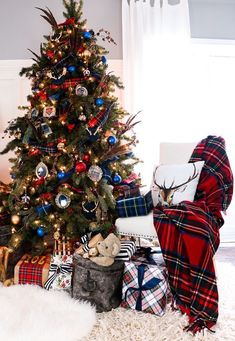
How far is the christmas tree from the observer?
2232 mm

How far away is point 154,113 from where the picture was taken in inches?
130

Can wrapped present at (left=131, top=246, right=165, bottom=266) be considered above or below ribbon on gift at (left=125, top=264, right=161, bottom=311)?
above

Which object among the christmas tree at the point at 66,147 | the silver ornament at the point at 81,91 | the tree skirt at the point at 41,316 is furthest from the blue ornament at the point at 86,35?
the tree skirt at the point at 41,316

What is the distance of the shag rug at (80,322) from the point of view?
62.2 inches

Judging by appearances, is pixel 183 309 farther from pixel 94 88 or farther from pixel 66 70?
pixel 66 70

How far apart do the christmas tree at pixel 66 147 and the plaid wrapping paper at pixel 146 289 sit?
19.3 inches

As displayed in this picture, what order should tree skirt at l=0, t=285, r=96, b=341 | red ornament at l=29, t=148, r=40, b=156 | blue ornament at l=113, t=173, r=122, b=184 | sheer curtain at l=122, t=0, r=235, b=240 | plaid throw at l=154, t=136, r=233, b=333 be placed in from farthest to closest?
sheer curtain at l=122, t=0, r=235, b=240, blue ornament at l=113, t=173, r=122, b=184, red ornament at l=29, t=148, r=40, b=156, plaid throw at l=154, t=136, r=233, b=333, tree skirt at l=0, t=285, r=96, b=341

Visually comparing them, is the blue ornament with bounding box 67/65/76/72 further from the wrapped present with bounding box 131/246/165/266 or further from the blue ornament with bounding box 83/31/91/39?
the wrapped present with bounding box 131/246/165/266

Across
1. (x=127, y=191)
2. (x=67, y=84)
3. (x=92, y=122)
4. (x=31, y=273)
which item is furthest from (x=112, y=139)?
(x=31, y=273)

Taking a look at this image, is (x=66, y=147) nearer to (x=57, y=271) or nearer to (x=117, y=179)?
(x=117, y=179)

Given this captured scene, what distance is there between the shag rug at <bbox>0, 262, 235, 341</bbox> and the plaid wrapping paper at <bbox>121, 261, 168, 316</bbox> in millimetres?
48

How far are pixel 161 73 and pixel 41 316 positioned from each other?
2648 mm

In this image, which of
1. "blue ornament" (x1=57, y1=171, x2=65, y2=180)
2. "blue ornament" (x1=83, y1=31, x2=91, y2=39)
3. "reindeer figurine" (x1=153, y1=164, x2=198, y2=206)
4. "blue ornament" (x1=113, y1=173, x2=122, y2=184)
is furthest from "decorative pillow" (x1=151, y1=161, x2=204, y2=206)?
"blue ornament" (x1=83, y1=31, x2=91, y2=39)

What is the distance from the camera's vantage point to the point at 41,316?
1.72 m
